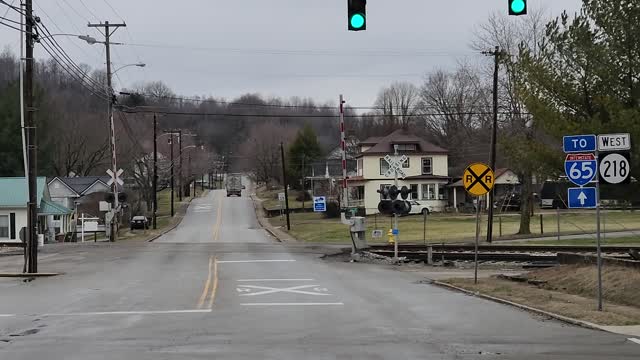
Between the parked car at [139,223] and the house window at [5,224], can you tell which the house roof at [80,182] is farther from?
the house window at [5,224]

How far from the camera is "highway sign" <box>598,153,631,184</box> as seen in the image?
529 inches

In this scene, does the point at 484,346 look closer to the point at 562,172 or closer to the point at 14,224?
the point at 562,172

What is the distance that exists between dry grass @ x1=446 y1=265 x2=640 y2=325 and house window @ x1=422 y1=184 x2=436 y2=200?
5876 cm

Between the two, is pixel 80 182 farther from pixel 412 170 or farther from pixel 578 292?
pixel 578 292

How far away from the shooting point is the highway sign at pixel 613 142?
1334cm

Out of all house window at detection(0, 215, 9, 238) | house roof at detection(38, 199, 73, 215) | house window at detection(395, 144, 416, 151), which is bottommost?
house window at detection(0, 215, 9, 238)

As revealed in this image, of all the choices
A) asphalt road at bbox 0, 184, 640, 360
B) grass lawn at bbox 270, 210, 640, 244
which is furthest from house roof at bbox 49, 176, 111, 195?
asphalt road at bbox 0, 184, 640, 360

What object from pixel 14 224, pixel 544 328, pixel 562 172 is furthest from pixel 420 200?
pixel 544 328

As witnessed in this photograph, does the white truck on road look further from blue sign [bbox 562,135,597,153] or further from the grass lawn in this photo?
blue sign [bbox 562,135,597,153]

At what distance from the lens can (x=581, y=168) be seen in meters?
13.8

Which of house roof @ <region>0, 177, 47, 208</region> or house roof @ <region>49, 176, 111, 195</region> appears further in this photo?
house roof @ <region>49, 176, 111, 195</region>

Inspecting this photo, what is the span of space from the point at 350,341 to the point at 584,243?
27554 millimetres

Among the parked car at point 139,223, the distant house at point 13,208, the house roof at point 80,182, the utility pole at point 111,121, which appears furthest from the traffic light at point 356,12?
the house roof at point 80,182

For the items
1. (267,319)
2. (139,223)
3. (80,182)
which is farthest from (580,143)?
(80,182)
